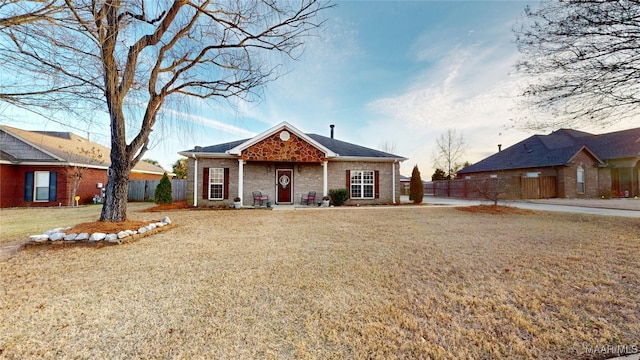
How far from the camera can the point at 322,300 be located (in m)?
2.73

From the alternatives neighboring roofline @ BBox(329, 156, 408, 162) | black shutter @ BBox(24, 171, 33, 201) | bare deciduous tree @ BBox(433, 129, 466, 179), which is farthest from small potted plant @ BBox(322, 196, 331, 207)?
bare deciduous tree @ BBox(433, 129, 466, 179)

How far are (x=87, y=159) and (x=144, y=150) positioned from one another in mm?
12952

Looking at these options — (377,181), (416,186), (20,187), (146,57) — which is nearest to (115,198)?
(146,57)

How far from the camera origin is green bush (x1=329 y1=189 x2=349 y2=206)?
13.4 m

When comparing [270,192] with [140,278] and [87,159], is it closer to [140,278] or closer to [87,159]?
[140,278]

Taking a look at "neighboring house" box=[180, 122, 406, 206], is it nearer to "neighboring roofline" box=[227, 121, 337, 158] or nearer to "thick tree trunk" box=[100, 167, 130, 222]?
"neighboring roofline" box=[227, 121, 337, 158]

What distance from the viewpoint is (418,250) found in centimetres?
477

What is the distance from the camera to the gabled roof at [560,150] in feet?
62.3

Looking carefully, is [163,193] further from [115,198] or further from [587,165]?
[587,165]

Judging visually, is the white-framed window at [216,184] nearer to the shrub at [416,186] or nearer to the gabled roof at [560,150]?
the shrub at [416,186]

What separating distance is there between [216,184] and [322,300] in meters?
11.5

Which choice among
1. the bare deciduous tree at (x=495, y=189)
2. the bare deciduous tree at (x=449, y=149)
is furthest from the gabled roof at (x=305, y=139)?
the bare deciduous tree at (x=449, y=149)

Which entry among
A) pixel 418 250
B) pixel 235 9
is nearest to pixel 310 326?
pixel 418 250

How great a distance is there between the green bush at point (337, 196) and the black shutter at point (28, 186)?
16.3 meters
